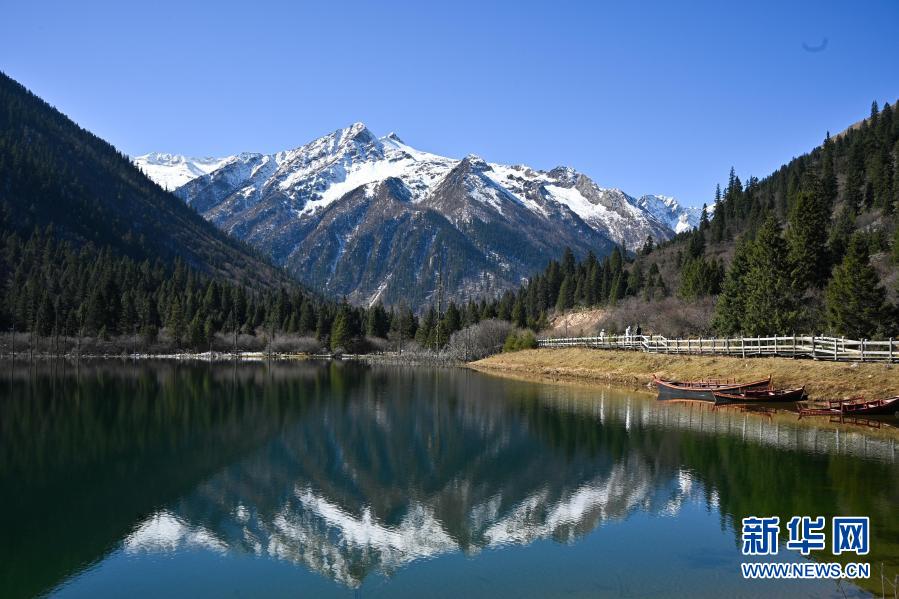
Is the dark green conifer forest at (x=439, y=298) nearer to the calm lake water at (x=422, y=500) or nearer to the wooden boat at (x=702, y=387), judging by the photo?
the wooden boat at (x=702, y=387)

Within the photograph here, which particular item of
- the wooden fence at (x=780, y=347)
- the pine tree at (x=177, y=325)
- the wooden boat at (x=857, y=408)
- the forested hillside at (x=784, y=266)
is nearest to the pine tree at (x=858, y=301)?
the forested hillside at (x=784, y=266)

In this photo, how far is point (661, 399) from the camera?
5109 centimetres

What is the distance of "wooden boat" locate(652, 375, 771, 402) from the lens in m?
45.6

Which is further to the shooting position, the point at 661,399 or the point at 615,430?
the point at 661,399

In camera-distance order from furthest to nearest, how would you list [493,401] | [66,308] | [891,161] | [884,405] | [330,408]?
[66,308] < [891,161] < [493,401] < [330,408] < [884,405]

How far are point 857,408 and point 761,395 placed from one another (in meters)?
7.23

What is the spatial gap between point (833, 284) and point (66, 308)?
15353cm

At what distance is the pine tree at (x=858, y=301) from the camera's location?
5191cm

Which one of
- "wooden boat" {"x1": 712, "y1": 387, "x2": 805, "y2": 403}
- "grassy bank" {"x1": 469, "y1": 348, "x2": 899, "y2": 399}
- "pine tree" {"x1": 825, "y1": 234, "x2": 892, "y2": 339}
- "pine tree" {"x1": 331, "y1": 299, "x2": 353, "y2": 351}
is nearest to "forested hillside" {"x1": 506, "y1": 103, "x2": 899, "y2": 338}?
"pine tree" {"x1": 825, "y1": 234, "x2": 892, "y2": 339}

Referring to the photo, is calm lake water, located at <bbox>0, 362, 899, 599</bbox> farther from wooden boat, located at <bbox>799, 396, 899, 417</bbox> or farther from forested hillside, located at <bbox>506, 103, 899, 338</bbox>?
forested hillside, located at <bbox>506, 103, 899, 338</bbox>

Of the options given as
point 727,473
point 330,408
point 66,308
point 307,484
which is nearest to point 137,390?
point 330,408

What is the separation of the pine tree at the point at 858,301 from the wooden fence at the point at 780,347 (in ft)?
4.69

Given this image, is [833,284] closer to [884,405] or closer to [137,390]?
[884,405]

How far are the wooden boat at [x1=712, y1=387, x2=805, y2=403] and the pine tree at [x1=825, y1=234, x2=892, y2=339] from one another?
13.3 metres
